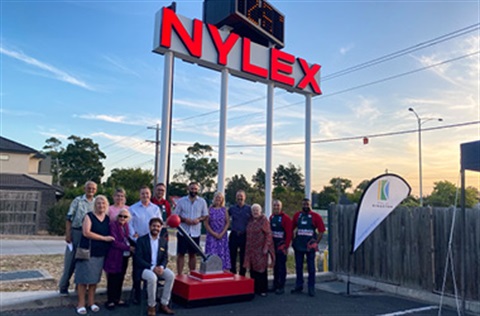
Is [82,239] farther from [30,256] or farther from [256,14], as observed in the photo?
[256,14]

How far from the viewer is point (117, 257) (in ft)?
17.3

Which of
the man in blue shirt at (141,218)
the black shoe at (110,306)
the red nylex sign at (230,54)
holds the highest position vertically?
the red nylex sign at (230,54)

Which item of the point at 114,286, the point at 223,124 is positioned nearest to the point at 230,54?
the point at 223,124

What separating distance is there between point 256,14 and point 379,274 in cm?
839

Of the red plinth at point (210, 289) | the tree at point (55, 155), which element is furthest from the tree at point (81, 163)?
the red plinth at point (210, 289)

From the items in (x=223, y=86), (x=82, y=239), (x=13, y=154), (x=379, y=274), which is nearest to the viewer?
(x=82, y=239)

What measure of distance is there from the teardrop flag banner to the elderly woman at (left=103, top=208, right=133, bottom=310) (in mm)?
4082

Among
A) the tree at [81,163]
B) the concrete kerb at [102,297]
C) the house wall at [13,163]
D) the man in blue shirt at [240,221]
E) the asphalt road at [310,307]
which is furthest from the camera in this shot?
the tree at [81,163]

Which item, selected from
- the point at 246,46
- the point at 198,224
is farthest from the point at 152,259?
the point at 246,46

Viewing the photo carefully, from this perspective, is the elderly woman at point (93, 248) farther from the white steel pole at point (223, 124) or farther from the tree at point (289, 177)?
the tree at point (289, 177)

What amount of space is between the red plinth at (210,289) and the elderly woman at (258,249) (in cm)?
39

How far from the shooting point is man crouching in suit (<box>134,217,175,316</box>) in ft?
16.5

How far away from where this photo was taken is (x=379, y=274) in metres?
7.76

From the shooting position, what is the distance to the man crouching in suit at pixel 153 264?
5016 mm
